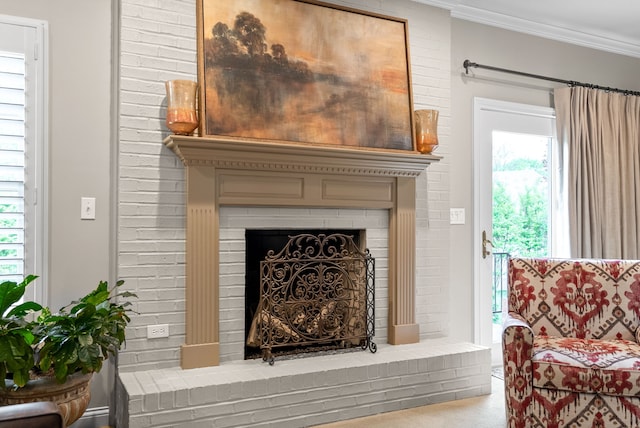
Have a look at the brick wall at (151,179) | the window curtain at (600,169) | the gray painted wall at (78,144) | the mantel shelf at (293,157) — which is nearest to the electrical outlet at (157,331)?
the brick wall at (151,179)

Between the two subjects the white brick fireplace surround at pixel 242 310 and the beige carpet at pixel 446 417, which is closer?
the white brick fireplace surround at pixel 242 310

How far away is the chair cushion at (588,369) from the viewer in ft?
7.72

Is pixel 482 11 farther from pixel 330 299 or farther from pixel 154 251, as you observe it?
pixel 154 251

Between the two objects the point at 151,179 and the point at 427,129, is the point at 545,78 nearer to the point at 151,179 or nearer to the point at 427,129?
the point at 427,129

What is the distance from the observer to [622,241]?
4270mm

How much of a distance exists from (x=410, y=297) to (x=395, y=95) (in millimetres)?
1329

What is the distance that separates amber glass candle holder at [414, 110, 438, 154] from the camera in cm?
329

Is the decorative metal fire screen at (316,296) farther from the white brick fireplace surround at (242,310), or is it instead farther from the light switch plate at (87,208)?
the light switch plate at (87,208)

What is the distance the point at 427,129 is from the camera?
3.29 meters

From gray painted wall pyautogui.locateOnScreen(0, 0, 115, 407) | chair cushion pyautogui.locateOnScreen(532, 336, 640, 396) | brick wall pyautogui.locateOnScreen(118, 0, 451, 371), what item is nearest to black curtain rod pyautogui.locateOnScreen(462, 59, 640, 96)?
brick wall pyautogui.locateOnScreen(118, 0, 451, 371)

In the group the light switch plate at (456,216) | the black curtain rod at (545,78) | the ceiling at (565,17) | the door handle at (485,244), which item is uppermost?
the ceiling at (565,17)

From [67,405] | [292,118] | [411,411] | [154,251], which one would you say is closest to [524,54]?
[292,118]

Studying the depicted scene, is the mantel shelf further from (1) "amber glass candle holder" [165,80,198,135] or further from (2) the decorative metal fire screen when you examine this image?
(2) the decorative metal fire screen

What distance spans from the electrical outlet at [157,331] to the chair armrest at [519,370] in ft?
5.80
